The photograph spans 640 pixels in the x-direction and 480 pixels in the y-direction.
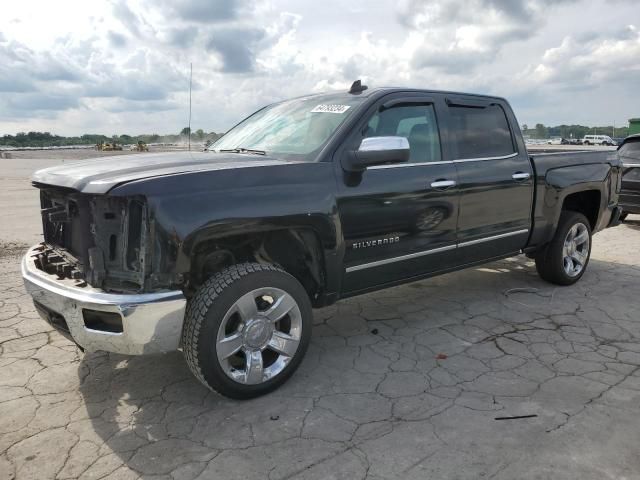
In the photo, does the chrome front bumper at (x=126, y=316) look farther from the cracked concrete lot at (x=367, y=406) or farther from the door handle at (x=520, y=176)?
the door handle at (x=520, y=176)

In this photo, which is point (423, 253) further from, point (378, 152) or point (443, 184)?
point (378, 152)

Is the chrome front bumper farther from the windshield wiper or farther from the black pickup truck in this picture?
the windshield wiper

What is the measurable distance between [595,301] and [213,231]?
12.8 ft

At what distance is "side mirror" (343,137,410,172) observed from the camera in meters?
3.32

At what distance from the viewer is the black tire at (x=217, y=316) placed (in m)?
2.86

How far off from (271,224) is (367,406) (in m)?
1.22

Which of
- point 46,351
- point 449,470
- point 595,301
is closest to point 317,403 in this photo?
point 449,470

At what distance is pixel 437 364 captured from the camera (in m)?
3.58

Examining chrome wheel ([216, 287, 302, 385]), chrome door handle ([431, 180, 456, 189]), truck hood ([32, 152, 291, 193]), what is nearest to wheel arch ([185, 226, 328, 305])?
chrome wheel ([216, 287, 302, 385])

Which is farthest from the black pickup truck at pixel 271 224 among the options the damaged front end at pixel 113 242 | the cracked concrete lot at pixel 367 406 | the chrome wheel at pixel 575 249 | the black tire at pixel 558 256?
the chrome wheel at pixel 575 249

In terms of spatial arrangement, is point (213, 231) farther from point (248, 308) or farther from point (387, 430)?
point (387, 430)

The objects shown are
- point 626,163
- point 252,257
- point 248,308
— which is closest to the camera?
point 248,308

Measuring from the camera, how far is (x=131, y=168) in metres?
2.99

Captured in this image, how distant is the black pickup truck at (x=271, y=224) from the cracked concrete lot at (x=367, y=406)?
36 cm
